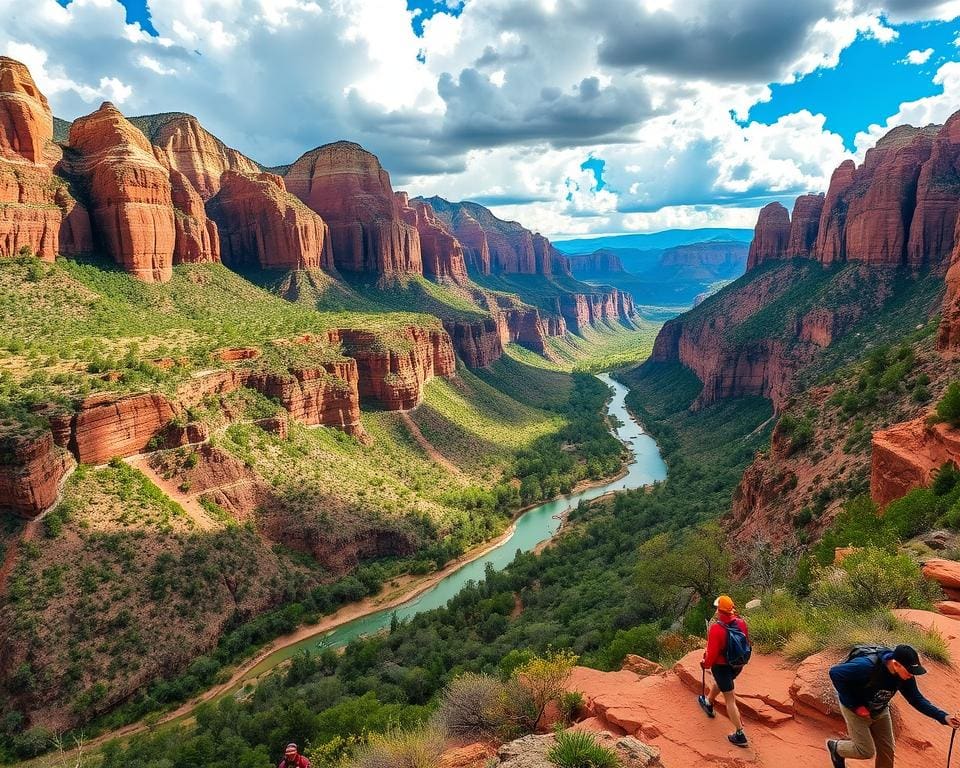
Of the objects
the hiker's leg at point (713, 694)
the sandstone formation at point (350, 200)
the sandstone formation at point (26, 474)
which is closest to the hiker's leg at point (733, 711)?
the hiker's leg at point (713, 694)

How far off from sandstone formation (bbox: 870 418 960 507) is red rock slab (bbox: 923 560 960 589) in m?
8.14

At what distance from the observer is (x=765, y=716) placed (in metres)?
9.91

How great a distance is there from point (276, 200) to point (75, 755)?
76619mm

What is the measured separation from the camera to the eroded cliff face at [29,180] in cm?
5309

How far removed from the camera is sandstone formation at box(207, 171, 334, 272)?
287 feet

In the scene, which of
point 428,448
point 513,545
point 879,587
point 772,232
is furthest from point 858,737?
point 772,232

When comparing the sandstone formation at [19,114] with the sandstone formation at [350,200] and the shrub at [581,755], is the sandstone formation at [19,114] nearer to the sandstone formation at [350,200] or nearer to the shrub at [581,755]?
the sandstone formation at [350,200]

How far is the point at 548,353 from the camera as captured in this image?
163625 millimetres

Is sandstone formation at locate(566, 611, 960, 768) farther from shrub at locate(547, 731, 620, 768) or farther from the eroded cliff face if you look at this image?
the eroded cliff face

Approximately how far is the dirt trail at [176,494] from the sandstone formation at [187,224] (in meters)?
40.2

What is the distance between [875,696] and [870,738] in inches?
27.9

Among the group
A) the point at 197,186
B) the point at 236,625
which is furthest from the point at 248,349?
the point at 197,186

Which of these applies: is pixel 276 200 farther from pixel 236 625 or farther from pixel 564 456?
pixel 236 625

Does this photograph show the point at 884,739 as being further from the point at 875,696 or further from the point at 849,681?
the point at 849,681
